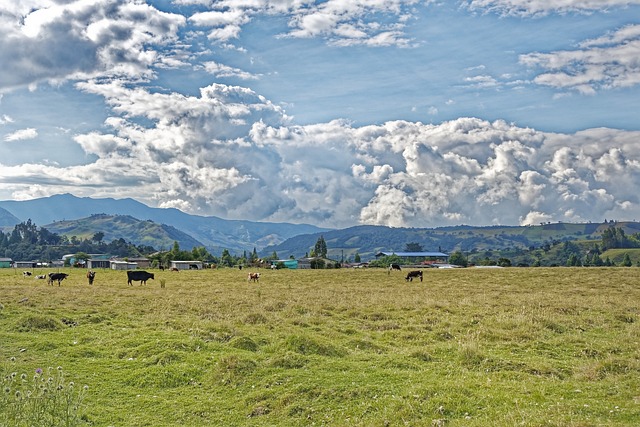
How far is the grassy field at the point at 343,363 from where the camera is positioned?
41.7 ft

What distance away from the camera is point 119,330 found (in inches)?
969

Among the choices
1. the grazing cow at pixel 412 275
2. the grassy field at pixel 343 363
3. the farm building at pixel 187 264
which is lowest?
the farm building at pixel 187 264

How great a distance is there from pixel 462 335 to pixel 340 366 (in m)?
7.69

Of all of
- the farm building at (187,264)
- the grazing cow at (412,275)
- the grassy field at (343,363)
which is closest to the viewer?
the grassy field at (343,363)

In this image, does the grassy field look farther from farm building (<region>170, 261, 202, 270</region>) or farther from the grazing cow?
farm building (<region>170, 261, 202, 270</region>)

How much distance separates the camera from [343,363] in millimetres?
16844

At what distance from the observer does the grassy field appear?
12.7 meters

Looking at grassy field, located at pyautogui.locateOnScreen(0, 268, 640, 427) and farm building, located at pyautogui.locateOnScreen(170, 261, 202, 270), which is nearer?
grassy field, located at pyautogui.locateOnScreen(0, 268, 640, 427)

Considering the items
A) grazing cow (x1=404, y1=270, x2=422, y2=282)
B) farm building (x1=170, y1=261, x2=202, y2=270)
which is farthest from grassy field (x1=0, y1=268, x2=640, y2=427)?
farm building (x1=170, y1=261, x2=202, y2=270)

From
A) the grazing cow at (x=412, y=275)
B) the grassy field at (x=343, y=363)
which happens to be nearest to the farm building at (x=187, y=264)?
the grazing cow at (x=412, y=275)

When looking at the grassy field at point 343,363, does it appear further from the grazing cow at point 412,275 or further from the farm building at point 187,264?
the farm building at point 187,264

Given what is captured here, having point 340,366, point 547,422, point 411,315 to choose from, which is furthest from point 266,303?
point 547,422

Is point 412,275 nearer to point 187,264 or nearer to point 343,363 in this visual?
point 343,363

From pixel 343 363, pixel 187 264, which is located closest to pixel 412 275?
pixel 343 363
